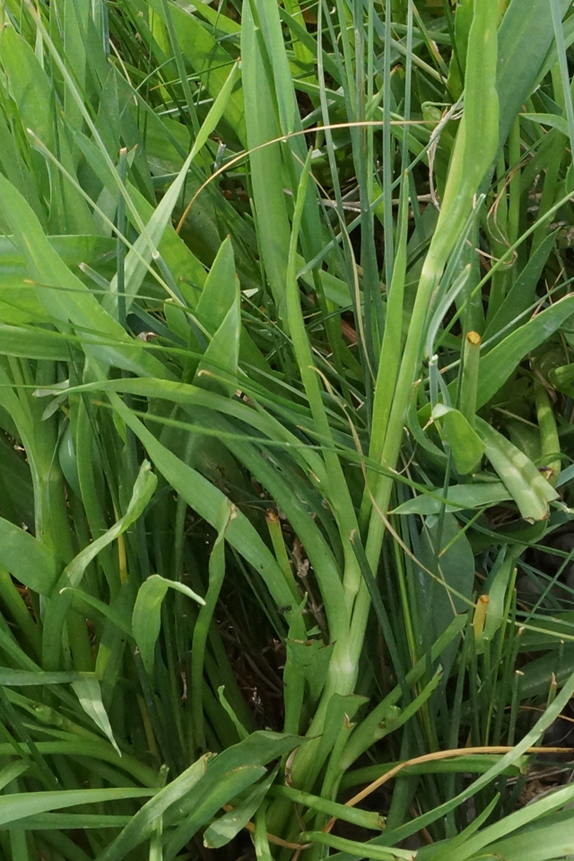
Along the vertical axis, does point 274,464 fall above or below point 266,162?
below

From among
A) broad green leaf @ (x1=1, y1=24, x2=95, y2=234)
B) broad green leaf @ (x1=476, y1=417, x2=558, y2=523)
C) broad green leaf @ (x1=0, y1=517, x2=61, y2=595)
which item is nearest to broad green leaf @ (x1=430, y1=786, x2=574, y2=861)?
broad green leaf @ (x1=476, y1=417, x2=558, y2=523)

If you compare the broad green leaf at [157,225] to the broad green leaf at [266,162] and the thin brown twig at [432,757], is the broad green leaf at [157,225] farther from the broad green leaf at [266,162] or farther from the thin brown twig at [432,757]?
the thin brown twig at [432,757]

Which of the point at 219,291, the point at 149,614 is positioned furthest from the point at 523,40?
the point at 149,614

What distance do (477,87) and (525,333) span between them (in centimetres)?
11

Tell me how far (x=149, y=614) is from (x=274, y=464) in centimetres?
→ 10

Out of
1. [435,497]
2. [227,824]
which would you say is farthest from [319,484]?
[227,824]

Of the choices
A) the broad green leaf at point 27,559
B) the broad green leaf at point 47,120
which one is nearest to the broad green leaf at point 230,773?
the broad green leaf at point 27,559

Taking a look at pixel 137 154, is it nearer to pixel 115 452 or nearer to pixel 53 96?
pixel 53 96

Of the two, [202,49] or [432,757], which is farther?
[202,49]

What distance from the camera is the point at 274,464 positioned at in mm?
367

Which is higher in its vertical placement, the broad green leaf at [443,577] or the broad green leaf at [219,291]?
the broad green leaf at [219,291]

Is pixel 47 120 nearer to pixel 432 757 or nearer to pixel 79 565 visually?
pixel 79 565

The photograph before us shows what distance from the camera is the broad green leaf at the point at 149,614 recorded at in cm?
30

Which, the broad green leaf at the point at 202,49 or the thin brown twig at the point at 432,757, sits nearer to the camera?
the thin brown twig at the point at 432,757
